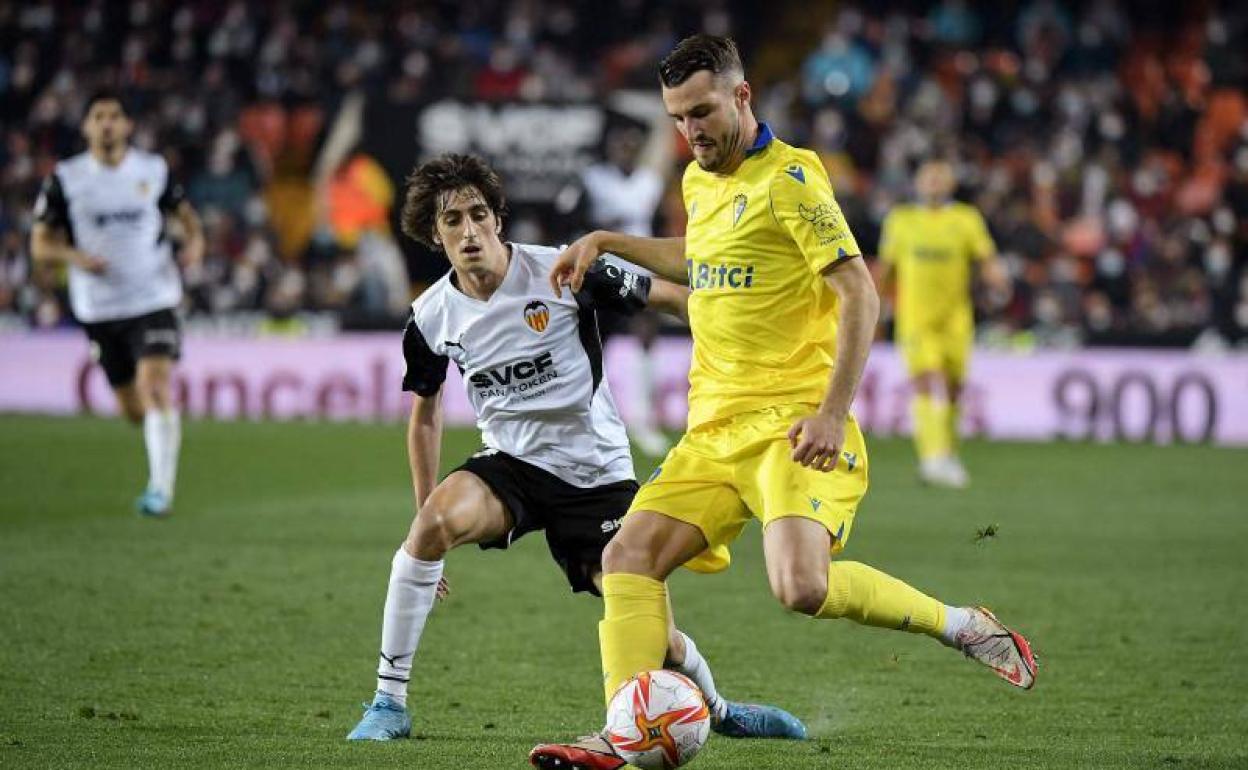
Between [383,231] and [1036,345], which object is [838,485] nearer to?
[1036,345]

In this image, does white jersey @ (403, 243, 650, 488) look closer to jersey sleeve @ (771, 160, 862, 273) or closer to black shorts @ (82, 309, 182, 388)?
jersey sleeve @ (771, 160, 862, 273)

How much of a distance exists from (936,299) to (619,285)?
772 cm

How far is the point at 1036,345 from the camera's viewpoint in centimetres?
1686

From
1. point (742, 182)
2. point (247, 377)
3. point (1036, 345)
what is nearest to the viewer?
point (742, 182)

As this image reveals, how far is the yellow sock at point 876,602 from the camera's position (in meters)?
5.20

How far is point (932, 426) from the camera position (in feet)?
43.5

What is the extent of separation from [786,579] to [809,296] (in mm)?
857

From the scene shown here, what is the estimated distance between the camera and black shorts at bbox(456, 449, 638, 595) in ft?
19.5

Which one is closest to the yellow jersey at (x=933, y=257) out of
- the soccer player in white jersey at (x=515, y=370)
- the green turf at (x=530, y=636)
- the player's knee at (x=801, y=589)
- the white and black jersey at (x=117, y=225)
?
the green turf at (x=530, y=636)

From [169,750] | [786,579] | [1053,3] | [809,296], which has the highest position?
[1053,3]

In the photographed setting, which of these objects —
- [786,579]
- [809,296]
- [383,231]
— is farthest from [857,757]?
[383,231]

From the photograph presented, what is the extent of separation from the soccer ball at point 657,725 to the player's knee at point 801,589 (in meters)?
0.37

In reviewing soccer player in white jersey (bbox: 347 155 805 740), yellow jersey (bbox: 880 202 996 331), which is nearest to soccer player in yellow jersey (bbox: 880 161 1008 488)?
yellow jersey (bbox: 880 202 996 331)

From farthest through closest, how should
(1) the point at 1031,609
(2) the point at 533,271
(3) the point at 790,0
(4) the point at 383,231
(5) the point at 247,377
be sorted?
(3) the point at 790,0 < (4) the point at 383,231 < (5) the point at 247,377 < (1) the point at 1031,609 < (2) the point at 533,271
